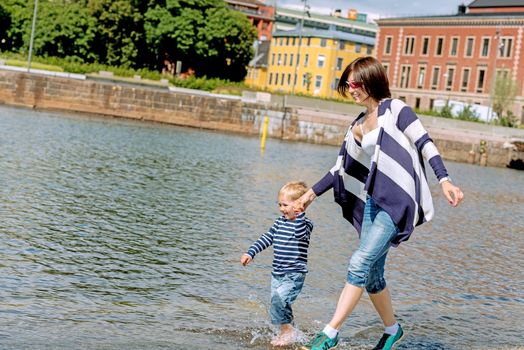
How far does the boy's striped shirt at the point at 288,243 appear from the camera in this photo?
679 cm

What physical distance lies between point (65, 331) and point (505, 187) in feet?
99.9

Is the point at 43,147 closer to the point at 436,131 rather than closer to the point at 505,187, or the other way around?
the point at 505,187

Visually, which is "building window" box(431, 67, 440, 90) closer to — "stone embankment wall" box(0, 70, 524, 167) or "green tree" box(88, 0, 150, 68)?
"green tree" box(88, 0, 150, 68)

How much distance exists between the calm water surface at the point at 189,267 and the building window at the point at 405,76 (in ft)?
262

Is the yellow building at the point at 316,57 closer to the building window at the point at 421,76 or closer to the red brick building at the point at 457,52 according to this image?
the red brick building at the point at 457,52

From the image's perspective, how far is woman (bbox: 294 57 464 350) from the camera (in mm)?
6203

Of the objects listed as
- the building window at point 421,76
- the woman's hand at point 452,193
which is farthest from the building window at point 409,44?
the woman's hand at point 452,193

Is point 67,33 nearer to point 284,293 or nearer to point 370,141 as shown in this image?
point 284,293

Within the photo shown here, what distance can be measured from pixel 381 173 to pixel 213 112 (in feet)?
164

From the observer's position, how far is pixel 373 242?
20.4 feet

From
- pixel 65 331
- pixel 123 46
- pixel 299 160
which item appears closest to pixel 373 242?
pixel 65 331

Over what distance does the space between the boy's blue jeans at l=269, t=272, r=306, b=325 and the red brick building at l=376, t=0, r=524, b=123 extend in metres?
80.2

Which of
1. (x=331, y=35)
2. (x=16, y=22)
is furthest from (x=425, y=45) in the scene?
(x=16, y=22)

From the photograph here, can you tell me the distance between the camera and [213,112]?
55906 mm
